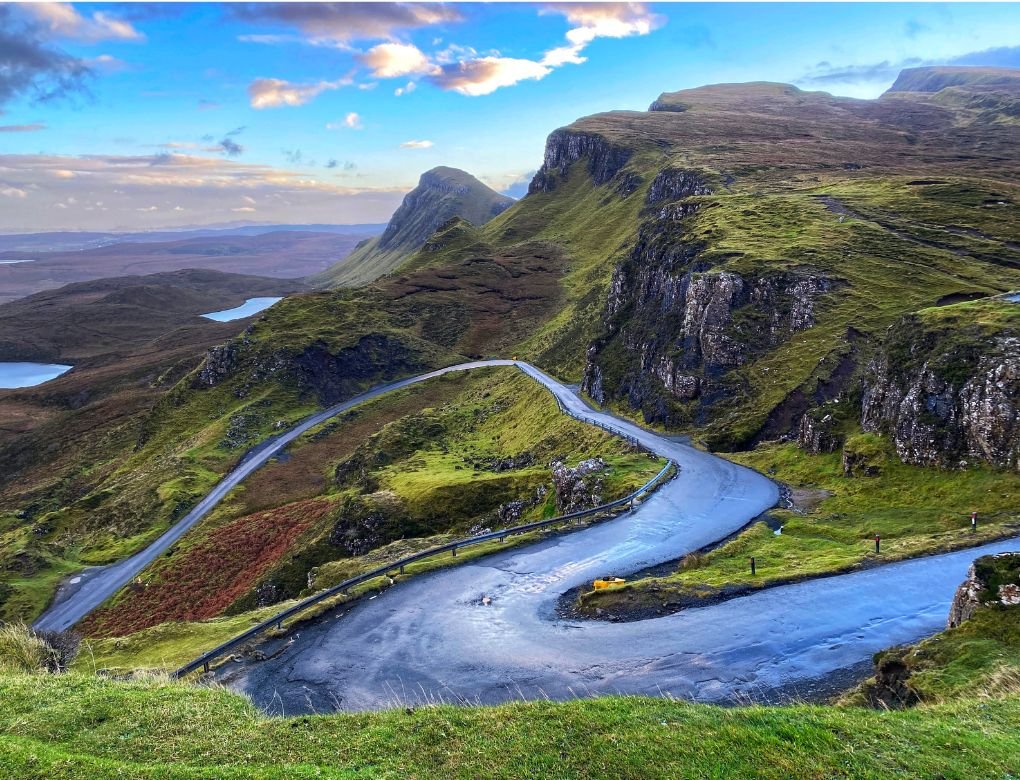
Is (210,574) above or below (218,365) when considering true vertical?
below

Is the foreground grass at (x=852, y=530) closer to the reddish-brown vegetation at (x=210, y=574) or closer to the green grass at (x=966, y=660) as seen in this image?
the green grass at (x=966, y=660)

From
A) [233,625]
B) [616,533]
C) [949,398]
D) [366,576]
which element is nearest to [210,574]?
[233,625]

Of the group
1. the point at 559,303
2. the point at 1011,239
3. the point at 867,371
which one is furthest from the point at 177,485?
the point at 1011,239

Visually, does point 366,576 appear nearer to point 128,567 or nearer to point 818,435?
point 818,435

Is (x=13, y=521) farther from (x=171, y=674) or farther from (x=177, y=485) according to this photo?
(x=171, y=674)

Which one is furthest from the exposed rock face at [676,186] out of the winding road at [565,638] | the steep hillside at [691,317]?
the winding road at [565,638]

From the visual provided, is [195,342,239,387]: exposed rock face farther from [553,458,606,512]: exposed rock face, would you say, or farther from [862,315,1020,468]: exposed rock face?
[862,315,1020,468]: exposed rock face
